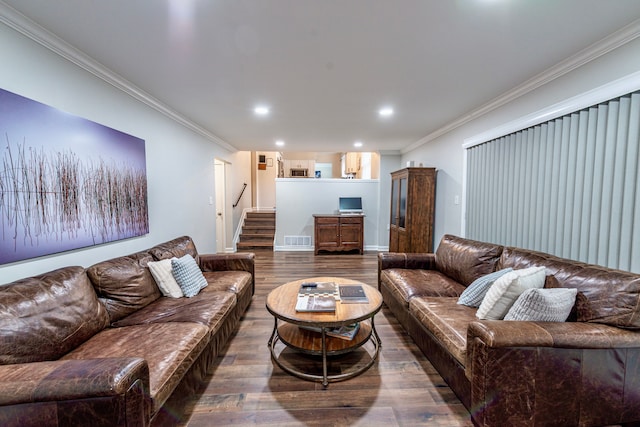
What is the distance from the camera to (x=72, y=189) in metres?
1.87

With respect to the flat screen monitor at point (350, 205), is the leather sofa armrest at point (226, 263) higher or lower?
lower

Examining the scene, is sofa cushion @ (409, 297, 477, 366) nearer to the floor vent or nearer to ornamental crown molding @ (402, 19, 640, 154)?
ornamental crown molding @ (402, 19, 640, 154)

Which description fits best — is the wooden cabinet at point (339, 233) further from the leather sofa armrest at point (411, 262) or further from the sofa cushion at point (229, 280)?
the sofa cushion at point (229, 280)

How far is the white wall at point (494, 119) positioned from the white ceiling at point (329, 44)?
19cm

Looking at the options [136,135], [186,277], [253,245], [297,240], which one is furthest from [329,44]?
[253,245]

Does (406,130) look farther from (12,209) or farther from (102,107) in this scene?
(12,209)

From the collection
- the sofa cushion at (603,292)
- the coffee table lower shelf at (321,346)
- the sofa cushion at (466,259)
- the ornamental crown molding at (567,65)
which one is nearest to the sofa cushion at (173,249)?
the coffee table lower shelf at (321,346)

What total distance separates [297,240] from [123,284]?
4.46 metres

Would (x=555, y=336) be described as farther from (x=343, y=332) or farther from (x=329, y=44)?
(x=329, y=44)

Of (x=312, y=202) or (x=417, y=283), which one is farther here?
(x=312, y=202)

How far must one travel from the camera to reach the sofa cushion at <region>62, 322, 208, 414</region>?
4.18ft

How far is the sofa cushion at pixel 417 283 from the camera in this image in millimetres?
2352

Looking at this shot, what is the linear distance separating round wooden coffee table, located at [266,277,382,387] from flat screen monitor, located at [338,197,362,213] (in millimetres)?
3843

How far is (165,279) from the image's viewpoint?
7.47ft
